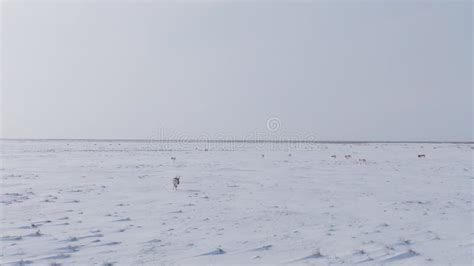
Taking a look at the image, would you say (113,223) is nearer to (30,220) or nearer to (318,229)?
(30,220)

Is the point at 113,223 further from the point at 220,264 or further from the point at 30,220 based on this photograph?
the point at 220,264

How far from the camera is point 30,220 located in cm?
1120

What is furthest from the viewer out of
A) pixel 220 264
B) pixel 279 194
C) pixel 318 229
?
pixel 279 194

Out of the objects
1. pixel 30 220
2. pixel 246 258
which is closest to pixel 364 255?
pixel 246 258

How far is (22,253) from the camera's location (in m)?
8.21

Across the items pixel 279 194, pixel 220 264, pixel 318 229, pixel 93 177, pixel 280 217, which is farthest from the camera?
pixel 93 177

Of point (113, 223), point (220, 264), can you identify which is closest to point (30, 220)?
point (113, 223)

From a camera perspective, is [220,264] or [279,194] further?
[279,194]

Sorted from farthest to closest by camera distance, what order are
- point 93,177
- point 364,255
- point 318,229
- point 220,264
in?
point 93,177, point 318,229, point 364,255, point 220,264

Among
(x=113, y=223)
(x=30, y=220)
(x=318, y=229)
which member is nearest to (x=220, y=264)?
(x=318, y=229)

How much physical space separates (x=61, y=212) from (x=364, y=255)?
8.09 meters

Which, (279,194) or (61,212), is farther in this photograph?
(279,194)

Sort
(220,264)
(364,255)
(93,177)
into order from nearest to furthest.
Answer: (220,264), (364,255), (93,177)

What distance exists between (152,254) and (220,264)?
133 centimetres
